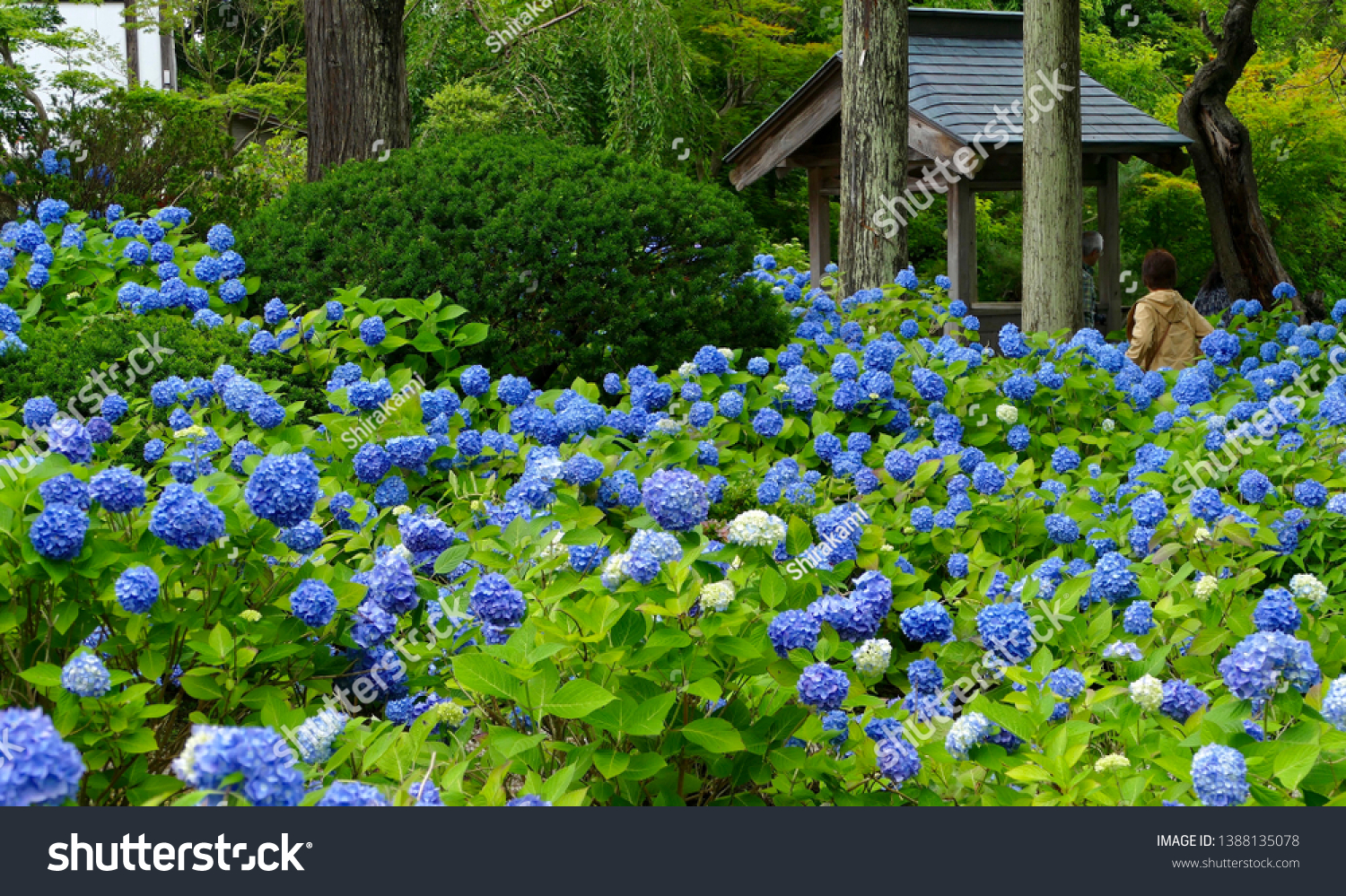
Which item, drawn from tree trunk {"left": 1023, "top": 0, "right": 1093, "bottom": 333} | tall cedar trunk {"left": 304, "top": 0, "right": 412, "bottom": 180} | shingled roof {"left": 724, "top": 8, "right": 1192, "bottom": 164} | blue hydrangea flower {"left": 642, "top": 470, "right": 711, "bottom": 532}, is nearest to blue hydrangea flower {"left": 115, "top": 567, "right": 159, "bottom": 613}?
blue hydrangea flower {"left": 642, "top": 470, "right": 711, "bottom": 532}

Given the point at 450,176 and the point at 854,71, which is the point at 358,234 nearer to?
the point at 450,176

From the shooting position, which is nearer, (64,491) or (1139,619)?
(64,491)

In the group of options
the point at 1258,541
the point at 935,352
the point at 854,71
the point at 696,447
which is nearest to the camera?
the point at 1258,541

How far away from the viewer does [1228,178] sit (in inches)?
397

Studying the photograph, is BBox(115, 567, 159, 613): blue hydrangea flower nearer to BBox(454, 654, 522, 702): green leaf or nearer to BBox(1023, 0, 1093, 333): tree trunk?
BBox(454, 654, 522, 702): green leaf

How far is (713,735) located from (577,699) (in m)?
0.23

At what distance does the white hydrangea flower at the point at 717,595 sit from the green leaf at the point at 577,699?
211 mm

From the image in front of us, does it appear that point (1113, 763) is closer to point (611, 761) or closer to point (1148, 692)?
point (1148, 692)

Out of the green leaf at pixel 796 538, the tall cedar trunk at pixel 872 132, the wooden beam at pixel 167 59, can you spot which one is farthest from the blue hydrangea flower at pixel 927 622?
the wooden beam at pixel 167 59

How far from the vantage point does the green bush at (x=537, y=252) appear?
16.4ft

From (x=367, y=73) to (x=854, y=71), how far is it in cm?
293

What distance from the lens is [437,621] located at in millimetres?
2309

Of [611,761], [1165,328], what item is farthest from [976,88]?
[611,761]
